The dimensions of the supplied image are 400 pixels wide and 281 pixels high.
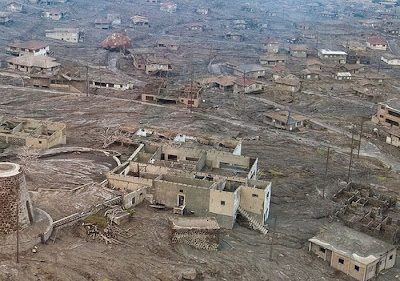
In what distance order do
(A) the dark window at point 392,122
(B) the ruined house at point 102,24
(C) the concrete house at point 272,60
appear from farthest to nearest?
(B) the ruined house at point 102,24, (C) the concrete house at point 272,60, (A) the dark window at point 392,122

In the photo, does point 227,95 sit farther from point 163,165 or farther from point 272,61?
point 163,165

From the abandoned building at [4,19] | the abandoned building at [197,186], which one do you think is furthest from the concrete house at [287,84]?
the abandoned building at [4,19]

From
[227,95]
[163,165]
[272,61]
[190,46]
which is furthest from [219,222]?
[190,46]

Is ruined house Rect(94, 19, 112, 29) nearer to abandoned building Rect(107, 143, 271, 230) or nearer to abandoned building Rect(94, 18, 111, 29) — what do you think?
abandoned building Rect(94, 18, 111, 29)

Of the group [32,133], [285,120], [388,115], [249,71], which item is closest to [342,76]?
[249,71]

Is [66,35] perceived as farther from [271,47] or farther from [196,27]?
[271,47]

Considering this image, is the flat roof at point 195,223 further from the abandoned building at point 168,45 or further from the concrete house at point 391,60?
the concrete house at point 391,60

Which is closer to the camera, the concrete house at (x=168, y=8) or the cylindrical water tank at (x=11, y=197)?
the cylindrical water tank at (x=11, y=197)
